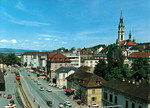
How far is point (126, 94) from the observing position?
26531 mm

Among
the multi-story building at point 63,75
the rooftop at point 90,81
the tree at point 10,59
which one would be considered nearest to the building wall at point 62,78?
the multi-story building at point 63,75

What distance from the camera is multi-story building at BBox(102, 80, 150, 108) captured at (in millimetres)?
23438

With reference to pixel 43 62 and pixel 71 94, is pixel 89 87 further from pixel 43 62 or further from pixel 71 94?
pixel 43 62

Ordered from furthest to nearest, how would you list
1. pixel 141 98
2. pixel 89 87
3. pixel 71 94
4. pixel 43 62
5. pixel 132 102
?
pixel 43 62, pixel 71 94, pixel 89 87, pixel 132 102, pixel 141 98

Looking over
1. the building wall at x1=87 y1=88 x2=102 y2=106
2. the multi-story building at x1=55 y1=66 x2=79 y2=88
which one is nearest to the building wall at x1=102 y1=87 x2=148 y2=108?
the building wall at x1=87 y1=88 x2=102 y2=106

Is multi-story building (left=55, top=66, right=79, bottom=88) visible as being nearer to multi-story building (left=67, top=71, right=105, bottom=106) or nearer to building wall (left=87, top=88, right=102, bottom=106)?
multi-story building (left=67, top=71, right=105, bottom=106)

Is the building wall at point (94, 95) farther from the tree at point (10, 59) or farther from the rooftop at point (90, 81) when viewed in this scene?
the tree at point (10, 59)

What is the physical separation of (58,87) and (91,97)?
2046 centimetres

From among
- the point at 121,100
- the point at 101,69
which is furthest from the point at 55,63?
the point at 121,100

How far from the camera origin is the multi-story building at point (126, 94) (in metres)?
23.4

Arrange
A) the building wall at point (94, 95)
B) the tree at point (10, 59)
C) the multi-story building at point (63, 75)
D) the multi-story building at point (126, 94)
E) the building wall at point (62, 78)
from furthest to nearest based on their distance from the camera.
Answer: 1. the tree at point (10, 59)
2. the building wall at point (62, 78)
3. the multi-story building at point (63, 75)
4. the building wall at point (94, 95)
5. the multi-story building at point (126, 94)

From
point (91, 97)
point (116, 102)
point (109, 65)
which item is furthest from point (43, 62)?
point (116, 102)

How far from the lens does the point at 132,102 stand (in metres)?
25.2

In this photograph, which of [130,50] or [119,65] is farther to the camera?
[130,50]
